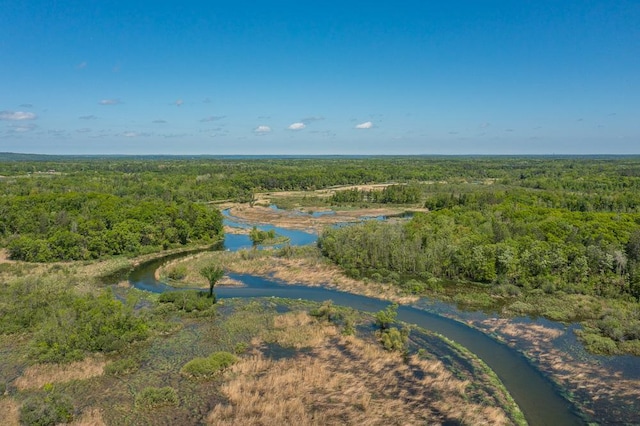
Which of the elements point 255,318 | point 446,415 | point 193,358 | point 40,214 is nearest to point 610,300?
point 446,415

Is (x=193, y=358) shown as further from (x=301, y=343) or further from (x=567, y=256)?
(x=567, y=256)

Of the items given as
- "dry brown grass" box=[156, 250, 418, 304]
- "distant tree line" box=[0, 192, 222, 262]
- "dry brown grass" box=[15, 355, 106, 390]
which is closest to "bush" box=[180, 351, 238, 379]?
"dry brown grass" box=[15, 355, 106, 390]

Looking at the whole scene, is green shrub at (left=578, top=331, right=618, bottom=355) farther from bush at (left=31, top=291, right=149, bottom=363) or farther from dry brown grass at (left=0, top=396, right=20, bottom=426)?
dry brown grass at (left=0, top=396, right=20, bottom=426)

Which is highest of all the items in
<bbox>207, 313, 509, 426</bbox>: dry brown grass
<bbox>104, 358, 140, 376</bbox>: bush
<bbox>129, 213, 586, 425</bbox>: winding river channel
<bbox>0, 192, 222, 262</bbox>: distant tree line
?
<bbox>0, 192, 222, 262</bbox>: distant tree line

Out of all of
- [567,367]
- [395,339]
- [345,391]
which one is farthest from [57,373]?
[567,367]

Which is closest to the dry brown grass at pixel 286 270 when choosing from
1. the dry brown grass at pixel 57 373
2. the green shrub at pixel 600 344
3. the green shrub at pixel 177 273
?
the green shrub at pixel 177 273

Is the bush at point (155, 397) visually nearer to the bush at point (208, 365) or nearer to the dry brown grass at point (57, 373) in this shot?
the bush at point (208, 365)
